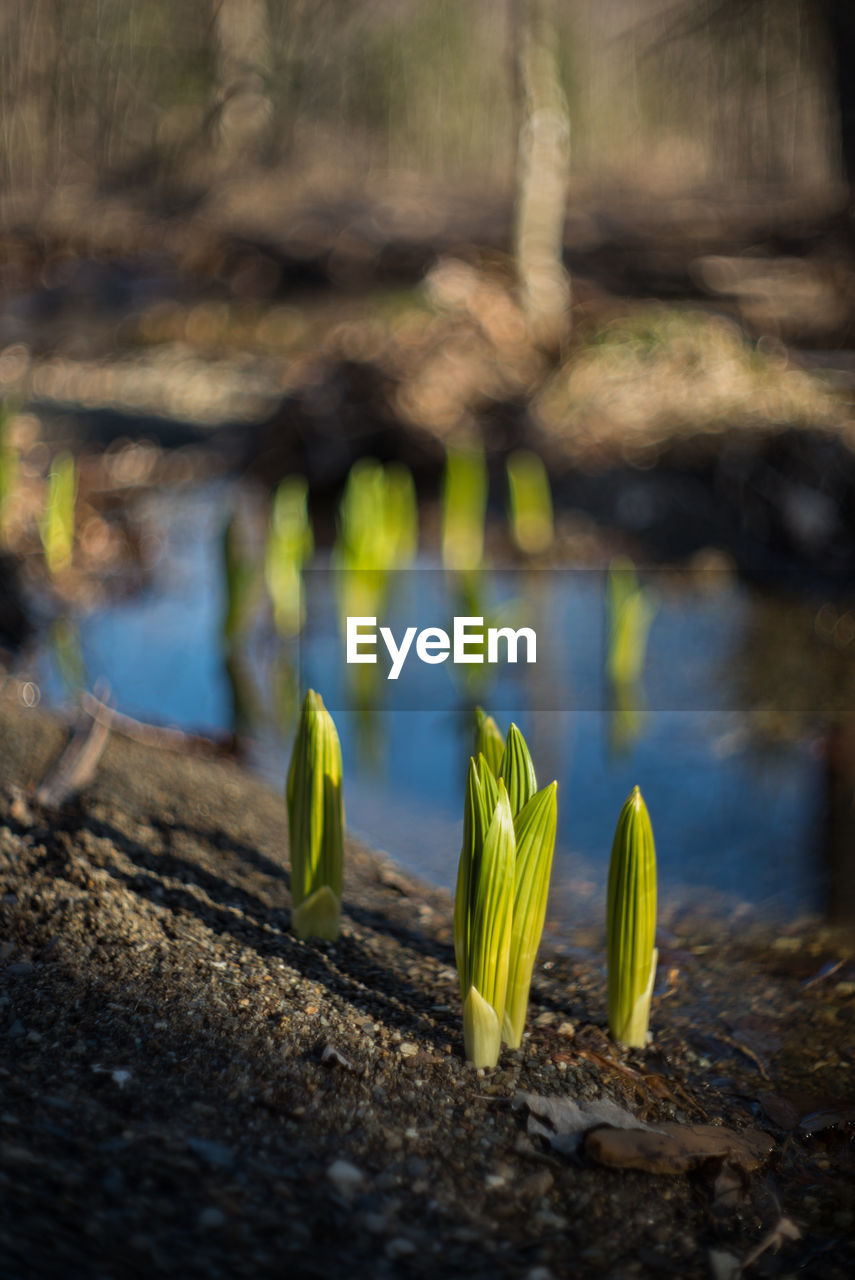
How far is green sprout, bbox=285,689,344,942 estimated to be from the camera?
5.79 ft

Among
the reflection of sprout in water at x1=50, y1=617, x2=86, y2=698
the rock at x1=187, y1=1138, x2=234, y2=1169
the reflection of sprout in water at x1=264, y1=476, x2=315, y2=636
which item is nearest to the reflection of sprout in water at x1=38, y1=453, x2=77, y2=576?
the reflection of sprout in water at x1=50, y1=617, x2=86, y2=698

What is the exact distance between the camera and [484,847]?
1473 mm

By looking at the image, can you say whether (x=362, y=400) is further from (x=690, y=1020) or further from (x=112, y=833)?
(x=690, y=1020)

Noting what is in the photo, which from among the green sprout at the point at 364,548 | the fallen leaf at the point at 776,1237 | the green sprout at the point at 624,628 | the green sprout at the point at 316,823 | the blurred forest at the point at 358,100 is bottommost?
the fallen leaf at the point at 776,1237

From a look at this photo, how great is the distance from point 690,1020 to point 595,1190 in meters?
0.63

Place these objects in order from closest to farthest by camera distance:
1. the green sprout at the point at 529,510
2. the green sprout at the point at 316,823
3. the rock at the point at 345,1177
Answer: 1. the rock at the point at 345,1177
2. the green sprout at the point at 316,823
3. the green sprout at the point at 529,510

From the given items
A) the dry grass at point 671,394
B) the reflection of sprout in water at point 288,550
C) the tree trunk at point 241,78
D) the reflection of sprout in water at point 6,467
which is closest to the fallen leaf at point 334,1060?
the reflection of sprout in water at point 288,550

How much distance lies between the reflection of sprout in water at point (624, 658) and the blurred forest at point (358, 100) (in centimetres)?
868

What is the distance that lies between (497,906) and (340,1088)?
33 cm

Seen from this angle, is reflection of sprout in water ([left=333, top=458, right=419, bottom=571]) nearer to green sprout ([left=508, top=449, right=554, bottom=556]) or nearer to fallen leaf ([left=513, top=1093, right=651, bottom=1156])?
green sprout ([left=508, top=449, right=554, bottom=556])

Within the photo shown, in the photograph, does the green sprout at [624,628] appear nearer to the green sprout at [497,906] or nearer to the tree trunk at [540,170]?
the green sprout at [497,906]

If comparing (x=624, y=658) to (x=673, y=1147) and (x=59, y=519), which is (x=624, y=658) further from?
(x=59, y=519)

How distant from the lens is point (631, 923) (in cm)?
162

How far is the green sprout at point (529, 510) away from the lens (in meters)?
4.71
